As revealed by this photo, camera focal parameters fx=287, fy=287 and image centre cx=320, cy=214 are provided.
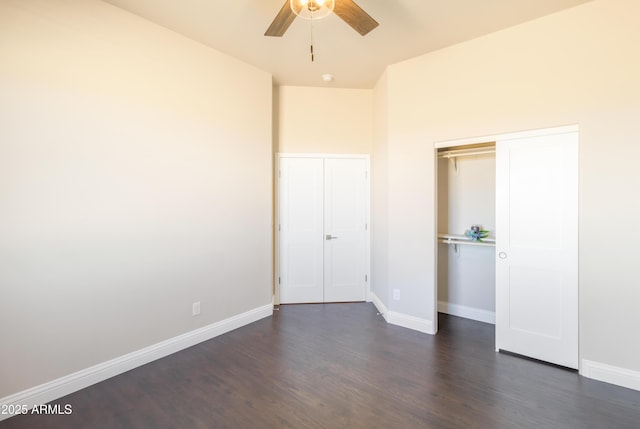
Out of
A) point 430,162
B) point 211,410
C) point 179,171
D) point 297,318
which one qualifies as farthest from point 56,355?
point 430,162

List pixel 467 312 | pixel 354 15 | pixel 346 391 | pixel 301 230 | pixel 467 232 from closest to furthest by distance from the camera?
1. pixel 354 15
2. pixel 346 391
3. pixel 467 232
4. pixel 467 312
5. pixel 301 230

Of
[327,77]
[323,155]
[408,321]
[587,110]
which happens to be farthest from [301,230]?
[587,110]

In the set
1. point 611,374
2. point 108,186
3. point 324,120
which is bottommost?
point 611,374

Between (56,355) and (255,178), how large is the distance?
2397 mm

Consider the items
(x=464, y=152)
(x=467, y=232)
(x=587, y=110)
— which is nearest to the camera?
(x=587, y=110)

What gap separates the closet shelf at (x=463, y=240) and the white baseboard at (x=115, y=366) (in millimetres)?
2597

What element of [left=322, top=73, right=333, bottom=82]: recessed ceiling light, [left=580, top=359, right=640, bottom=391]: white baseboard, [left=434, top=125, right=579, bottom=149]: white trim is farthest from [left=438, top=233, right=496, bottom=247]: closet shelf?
[left=322, top=73, right=333, bottom=82]: recessed ceiling light

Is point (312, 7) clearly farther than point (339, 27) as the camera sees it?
No

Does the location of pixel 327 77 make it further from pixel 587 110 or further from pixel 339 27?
pixel 587 110

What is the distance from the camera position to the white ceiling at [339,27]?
239 cm

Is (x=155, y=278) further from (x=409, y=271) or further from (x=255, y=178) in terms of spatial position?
(x=409, y=271)

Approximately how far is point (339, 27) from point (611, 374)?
12.2ft

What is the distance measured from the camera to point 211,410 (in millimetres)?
2020

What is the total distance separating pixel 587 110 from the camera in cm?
235
